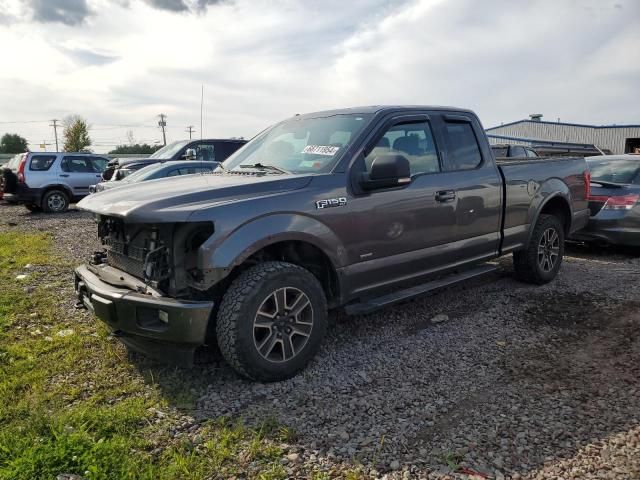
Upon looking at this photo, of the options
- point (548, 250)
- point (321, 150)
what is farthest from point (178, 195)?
point (548, 250)

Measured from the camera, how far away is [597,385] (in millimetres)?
3406

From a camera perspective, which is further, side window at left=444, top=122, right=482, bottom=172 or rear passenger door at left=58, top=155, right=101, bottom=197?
rear passenger door at left=58, top=155, right=101, bottom=197

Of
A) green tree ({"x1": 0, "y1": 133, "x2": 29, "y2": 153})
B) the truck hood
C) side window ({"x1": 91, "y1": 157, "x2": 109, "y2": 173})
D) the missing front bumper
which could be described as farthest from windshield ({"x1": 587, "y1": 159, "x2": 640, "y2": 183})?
green tree ({"x1": 0, "y1": 133, "x2": 29, "y2": 153})

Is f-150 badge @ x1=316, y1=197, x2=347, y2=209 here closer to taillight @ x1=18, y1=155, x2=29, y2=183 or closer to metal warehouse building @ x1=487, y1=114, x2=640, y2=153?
taillight @ x1=18, y1=155, x2=29, y2=183

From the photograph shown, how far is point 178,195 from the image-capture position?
328 cm

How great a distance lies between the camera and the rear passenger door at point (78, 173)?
49.0ft

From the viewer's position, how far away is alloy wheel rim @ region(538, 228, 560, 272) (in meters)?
5.76

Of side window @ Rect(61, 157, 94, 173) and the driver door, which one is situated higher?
A: side window @ Rect(61, 157, 94, 173)

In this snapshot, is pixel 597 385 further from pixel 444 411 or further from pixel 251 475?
pixel 251 475

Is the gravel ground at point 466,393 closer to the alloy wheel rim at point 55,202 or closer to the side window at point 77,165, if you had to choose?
the alloy wheel rim at point 55,202

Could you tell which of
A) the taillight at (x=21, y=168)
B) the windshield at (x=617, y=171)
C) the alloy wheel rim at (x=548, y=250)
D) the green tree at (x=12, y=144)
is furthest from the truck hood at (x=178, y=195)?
the green tree at (x=12, y=144)

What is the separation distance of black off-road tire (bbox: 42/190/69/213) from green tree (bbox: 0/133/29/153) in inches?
2273

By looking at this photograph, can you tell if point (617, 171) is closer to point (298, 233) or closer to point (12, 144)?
point (298, 233)

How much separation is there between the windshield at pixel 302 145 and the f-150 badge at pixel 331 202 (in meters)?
0.27
